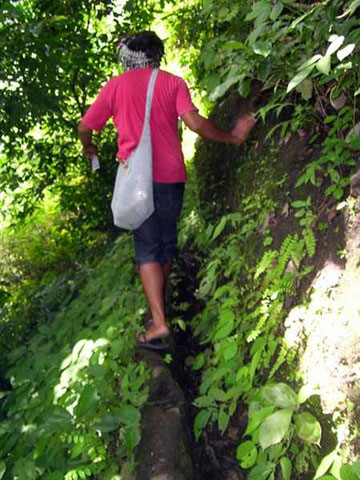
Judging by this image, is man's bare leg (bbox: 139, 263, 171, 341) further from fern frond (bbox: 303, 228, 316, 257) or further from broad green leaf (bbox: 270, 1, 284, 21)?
→ broad green leaf (bbox: 270, 1, 284, 21)

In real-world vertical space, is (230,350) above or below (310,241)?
below

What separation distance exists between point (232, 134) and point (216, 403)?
5.63ft

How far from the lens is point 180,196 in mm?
3186

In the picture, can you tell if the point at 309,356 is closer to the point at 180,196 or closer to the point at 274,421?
the point at 274,421

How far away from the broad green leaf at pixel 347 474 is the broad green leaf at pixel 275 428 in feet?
0.77

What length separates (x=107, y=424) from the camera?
2.40 m

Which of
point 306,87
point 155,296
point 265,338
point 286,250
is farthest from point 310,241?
point 155,296

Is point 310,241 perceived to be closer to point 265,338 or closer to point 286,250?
point 286,250

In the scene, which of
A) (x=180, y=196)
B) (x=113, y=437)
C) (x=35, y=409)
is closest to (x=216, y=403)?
(x=113, y=437)

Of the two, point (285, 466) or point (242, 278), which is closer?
point (285, 466)

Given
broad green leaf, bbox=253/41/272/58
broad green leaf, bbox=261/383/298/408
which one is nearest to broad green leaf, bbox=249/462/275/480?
broad green leaf, bbox=261/383/298/408

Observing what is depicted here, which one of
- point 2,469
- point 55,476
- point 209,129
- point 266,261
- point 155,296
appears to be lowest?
point 55,476

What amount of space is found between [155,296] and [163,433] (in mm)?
854

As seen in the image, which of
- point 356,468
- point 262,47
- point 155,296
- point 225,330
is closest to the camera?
Answer: point 356,468
